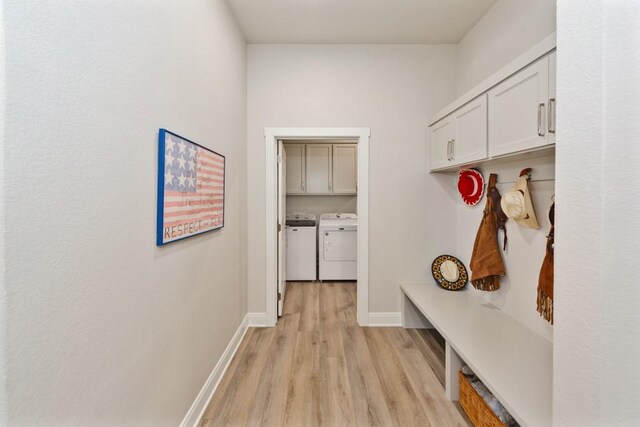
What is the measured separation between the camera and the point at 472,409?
1.62 metres

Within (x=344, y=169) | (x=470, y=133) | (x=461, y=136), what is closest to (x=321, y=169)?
→ (x=344, y=169)

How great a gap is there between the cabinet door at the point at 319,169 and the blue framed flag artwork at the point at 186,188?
9.11ft

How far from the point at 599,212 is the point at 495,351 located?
1128 mm

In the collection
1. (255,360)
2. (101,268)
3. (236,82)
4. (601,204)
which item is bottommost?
(255,360)

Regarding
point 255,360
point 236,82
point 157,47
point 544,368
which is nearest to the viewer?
point 157,47

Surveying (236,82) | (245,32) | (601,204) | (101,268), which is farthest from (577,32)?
(245,32)

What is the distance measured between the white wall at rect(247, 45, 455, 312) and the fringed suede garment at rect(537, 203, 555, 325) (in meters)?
1.18

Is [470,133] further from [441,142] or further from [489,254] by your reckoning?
[489,254]

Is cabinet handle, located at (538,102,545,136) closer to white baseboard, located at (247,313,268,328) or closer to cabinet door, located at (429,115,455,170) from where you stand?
cabinet door, located at (429,115,455,170)

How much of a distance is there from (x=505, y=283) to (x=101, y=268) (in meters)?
2.37

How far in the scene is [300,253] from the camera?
4.31 metres

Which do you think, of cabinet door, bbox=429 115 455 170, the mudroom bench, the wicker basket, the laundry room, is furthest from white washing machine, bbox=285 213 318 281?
the wicker basket

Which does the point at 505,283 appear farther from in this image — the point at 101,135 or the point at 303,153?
the point at 303,153

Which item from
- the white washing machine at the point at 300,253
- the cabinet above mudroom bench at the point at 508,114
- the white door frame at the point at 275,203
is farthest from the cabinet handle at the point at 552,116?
the white washing machine at the point at 300,253
